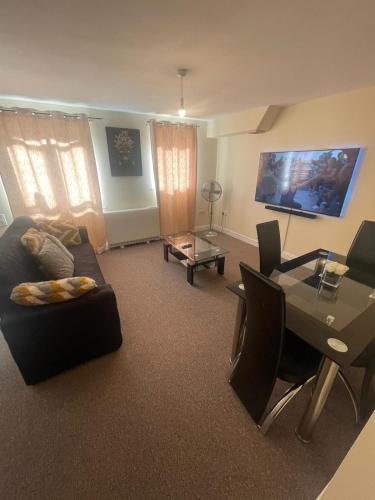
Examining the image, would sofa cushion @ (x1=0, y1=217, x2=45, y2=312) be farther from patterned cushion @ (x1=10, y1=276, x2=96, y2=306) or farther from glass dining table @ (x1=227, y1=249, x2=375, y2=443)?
glass dining table @ (x1=227, y1=249, x2=375, y2=443)

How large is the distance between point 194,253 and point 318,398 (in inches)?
78.7

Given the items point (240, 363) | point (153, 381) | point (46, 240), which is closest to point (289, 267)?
point (240, 363)

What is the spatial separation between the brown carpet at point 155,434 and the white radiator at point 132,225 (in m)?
2.24

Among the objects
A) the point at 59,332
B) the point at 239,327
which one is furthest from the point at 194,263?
the point at 59,332

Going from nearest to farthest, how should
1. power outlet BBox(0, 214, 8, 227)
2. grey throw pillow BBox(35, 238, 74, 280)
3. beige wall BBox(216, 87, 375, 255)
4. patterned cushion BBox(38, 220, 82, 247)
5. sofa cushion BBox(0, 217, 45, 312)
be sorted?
1. sofa cushion BBox(0, 217, 45, 312)
2. grey throw pillow BBox(35, 238, 74, 280)
3. beige wall BBox(216, 87, 375, 255)
4. patterned cushion BBox(38, 220, 82, 247)
5. power outlet BBox(0, 214, 8, 227)

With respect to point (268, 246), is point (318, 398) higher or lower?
lower

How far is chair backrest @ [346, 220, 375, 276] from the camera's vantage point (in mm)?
1861

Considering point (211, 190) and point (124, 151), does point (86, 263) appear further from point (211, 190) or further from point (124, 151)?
point (211, 190)

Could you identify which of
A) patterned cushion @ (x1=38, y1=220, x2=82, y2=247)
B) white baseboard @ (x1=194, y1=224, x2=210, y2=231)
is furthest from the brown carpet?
white baseboard @ (x1=194, y1=224, x2=210, y2=231)

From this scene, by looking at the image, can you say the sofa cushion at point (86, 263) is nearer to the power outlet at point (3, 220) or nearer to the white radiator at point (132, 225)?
the white radiator at point (132, 225)

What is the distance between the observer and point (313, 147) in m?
2.84

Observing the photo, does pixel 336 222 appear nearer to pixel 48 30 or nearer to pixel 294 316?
pixel 294 316

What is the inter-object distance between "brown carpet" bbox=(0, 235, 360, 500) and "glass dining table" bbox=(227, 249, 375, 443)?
0.20 meters

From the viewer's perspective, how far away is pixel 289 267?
1811 mm
